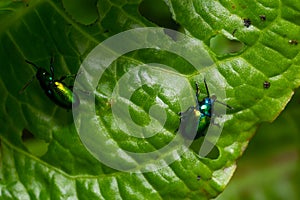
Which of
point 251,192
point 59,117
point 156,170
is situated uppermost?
point 59,117

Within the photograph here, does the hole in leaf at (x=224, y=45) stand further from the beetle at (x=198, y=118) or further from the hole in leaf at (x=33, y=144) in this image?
the hole in leaf at (x=33, y=144)

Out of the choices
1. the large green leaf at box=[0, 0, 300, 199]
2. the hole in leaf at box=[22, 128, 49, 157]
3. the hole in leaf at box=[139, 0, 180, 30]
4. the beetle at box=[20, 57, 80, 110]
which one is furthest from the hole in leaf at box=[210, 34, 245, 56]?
the hole in leaf at box=[22, 128, 49, 157]

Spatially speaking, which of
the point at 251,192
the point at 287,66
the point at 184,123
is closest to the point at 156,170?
the point at 184,123

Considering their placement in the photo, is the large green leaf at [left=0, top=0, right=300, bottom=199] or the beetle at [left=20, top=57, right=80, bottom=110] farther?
the beetle at [left=20, top=57, right=80, bottom=110]

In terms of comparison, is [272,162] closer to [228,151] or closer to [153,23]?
[228,151]

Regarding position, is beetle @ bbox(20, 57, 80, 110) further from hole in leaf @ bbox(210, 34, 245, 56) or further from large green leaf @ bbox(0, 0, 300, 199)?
hole in leaf @ bbox(210, 34, 245, 56)

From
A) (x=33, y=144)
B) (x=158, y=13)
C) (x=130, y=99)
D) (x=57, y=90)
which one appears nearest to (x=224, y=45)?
(x=158, y=13)

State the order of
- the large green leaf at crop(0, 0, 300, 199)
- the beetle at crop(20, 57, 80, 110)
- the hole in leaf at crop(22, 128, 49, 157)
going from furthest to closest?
the hole in leaf at crop(22, 128, 49, 157) < the beetle at crop(20, 57, 80, 110) < the large green leaf at crop(0, 0, 300, 199)
